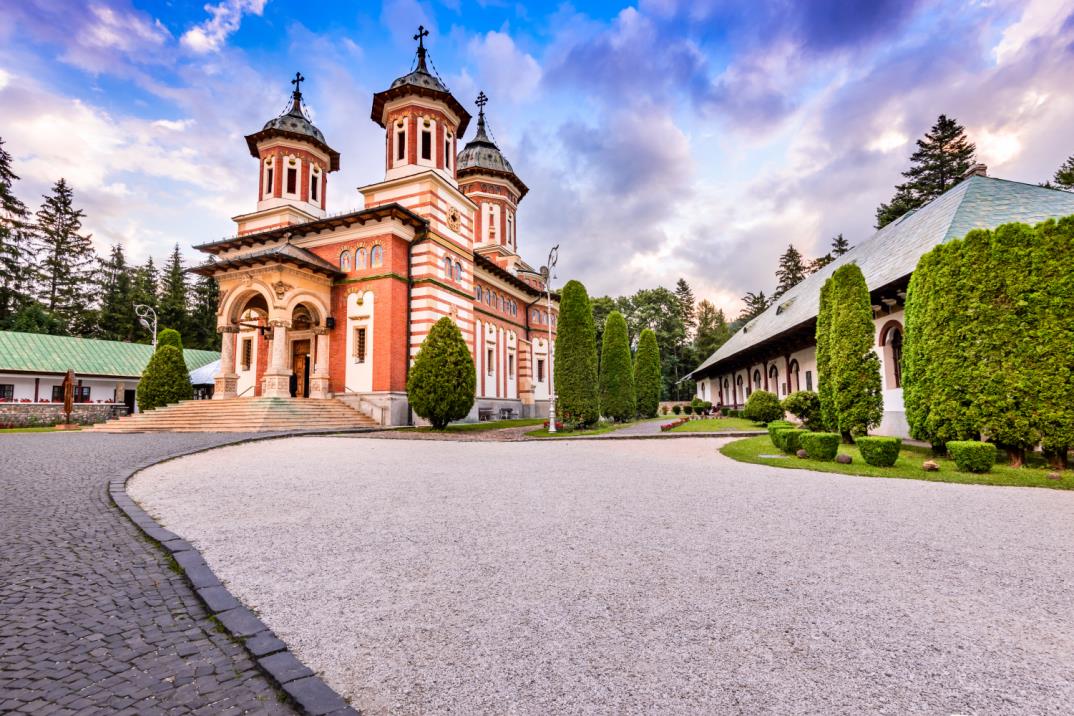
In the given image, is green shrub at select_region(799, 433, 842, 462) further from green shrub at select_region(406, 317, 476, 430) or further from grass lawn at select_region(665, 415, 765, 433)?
green shrub at select_region(406, 317, 476, 430)

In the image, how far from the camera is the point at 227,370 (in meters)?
23.7

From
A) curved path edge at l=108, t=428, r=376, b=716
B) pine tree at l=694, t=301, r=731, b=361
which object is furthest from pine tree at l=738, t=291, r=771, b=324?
curved path edge at l=108, t=428, r=376, b=716

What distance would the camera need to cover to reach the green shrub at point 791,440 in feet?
36.1

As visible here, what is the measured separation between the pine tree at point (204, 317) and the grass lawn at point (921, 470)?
5856 centimetres

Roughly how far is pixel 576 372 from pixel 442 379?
567 cm

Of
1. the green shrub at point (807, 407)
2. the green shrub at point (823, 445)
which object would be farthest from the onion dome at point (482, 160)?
the green shrub at point (823, 445)

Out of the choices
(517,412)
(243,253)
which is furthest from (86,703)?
(517,412)

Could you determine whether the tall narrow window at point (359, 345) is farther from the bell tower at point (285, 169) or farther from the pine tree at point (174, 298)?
the pine tree at point (174, 298)

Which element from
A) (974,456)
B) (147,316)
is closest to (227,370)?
(974,456)

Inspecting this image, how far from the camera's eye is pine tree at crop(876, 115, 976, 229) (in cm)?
3969

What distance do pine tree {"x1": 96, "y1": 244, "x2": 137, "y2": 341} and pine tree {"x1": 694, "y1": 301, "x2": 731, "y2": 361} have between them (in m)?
63.0

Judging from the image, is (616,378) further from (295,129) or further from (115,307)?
(115,307)

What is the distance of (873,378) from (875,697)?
1238 centimetres

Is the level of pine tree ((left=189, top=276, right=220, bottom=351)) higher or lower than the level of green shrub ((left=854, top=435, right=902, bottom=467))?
higher
